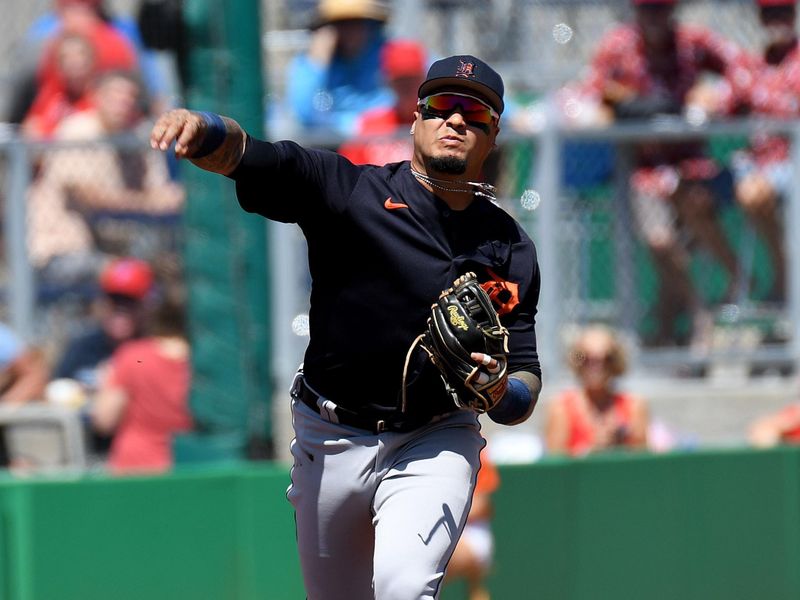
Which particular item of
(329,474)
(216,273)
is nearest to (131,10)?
(216,273)

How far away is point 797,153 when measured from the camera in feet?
27.1

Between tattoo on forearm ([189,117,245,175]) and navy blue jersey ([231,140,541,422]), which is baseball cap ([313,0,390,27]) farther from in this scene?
tattoo on forearm ([189,117,245,175])

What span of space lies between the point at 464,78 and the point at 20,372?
14.2 ft

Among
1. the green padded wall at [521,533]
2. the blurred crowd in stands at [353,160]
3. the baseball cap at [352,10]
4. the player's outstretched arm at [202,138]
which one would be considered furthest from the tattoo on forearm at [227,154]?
the baseball cap at [352,10]

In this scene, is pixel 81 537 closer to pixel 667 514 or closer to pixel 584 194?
pixel 667 514

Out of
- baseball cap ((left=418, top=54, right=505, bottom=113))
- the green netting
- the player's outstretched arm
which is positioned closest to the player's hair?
the green netting

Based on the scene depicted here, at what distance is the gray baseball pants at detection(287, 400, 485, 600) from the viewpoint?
4262 millimetres

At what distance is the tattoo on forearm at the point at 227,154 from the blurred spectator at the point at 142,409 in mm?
3670

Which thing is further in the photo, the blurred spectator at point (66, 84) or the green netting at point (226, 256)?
the blurred spectator at point (66, 84)

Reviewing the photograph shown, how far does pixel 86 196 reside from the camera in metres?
8.14

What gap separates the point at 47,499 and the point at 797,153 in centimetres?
472

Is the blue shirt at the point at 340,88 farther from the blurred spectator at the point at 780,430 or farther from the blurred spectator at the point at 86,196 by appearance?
the blurred spectator at the point at 780,430

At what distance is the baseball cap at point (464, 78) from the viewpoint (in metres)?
4.36

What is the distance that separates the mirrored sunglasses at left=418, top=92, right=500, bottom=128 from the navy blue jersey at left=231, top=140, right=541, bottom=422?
237 millimetres
